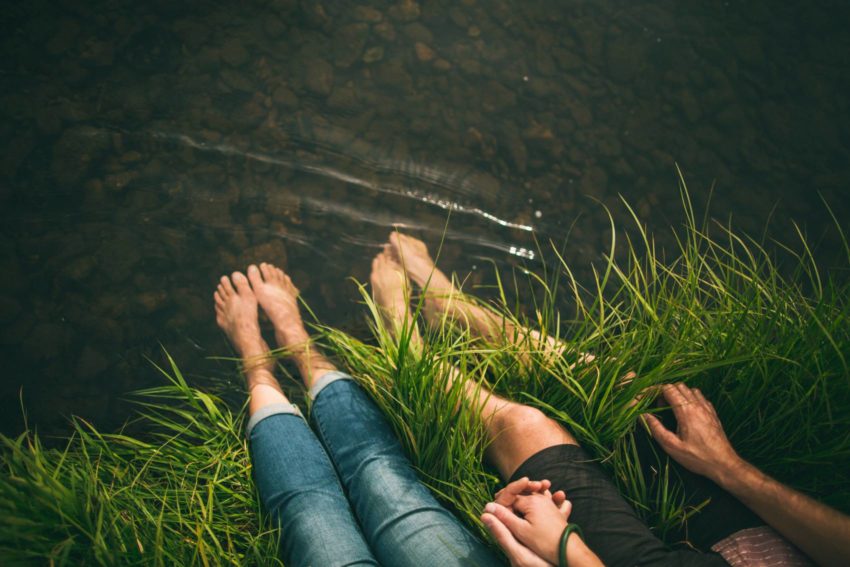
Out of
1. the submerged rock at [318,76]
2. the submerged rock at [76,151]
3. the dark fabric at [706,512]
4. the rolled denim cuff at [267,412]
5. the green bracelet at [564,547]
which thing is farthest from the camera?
the submerged rock at [318,76]

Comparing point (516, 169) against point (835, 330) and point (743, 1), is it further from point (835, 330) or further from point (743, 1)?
point (743, 1)

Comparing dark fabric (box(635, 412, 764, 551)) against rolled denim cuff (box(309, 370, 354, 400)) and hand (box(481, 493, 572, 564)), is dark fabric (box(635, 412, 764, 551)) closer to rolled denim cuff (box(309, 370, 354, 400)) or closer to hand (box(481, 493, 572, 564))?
hand (box(481, 493, 572, 564))

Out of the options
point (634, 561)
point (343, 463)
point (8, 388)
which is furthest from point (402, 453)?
point (8, 388)

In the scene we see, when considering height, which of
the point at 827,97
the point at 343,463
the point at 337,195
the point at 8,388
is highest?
the point at 827,97

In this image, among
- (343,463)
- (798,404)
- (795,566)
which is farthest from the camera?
(343,463)

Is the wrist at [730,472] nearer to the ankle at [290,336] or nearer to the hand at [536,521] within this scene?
the hand at [536,521]

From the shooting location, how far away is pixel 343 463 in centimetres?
139

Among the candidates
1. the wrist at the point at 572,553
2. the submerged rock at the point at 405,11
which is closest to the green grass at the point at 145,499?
the wrist at the point at 572,553

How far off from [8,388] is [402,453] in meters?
1.26

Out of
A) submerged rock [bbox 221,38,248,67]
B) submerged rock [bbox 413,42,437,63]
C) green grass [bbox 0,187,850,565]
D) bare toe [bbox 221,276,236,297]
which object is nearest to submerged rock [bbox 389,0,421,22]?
submerged rock [bbox 413,42,437,63]

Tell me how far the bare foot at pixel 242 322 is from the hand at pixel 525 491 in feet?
2.89

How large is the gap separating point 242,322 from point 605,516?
1241mm

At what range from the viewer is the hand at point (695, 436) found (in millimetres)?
1217

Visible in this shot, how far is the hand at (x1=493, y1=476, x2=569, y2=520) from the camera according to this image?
1172mm
